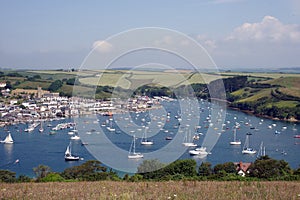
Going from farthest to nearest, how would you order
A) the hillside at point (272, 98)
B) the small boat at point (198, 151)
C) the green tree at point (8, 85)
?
the green tree at point (8, 85), the hillside at point (272, 98), the small boat at point (198, 151)

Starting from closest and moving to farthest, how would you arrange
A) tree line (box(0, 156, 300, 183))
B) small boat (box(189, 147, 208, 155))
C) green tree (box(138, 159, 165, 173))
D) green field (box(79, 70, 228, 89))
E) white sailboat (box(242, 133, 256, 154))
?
tree line (box(0, 156, 300, 183)) → green field (box(79, 70, 228, 89)) → green tree (box(138, 159, 165, 173)) → small boat (box(189, 147, 208, 155)) → white sailboat (box(242, 133, 256, 154))

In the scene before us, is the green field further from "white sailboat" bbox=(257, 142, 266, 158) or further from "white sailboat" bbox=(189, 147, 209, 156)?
"white sailboat" bbox=(257, 142, 266, 158)

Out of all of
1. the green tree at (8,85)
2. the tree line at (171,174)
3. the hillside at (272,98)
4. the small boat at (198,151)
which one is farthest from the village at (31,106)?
the tree line at (171,174)

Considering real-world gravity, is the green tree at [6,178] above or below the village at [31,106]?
above

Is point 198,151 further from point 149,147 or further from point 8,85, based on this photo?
point 8,85

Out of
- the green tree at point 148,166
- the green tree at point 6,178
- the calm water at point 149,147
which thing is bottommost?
the calm water at point 149,147

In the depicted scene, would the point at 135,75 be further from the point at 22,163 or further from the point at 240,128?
the point at 240,128

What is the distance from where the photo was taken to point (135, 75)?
6.66 m

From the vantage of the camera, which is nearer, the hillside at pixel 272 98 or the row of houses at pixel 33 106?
the row of houses at pixel 33 106

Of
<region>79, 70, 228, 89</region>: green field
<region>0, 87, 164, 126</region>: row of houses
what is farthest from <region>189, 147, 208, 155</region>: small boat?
<region>0, 87, 164, 126</region>: row of houses

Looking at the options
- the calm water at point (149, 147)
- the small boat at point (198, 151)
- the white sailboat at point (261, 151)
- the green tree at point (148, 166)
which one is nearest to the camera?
the green tree at point (148, 166)

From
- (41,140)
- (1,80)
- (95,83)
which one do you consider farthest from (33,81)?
(95,83)

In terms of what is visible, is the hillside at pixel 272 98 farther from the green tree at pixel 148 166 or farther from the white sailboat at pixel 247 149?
the green tree at pixel 148 166

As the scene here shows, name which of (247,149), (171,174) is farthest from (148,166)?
(247,149)
